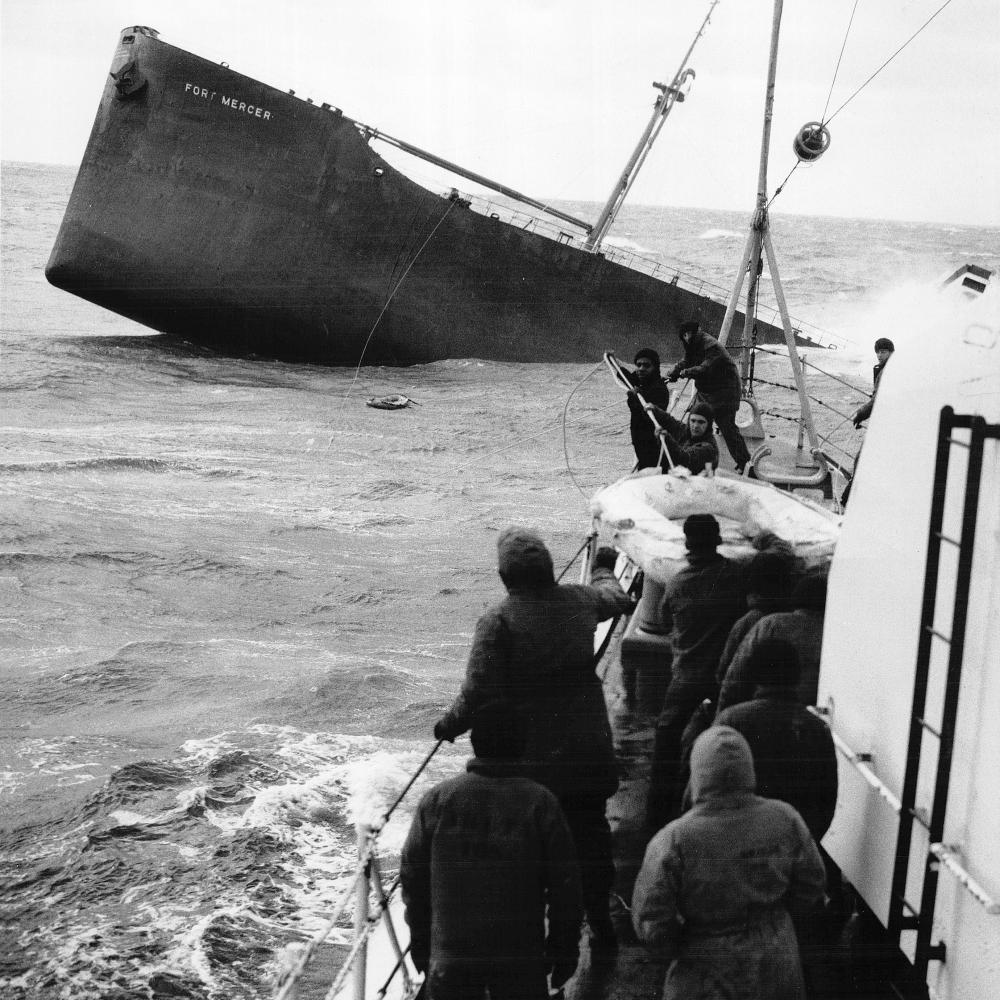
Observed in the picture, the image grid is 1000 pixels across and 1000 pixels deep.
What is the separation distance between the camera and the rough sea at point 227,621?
745 cm

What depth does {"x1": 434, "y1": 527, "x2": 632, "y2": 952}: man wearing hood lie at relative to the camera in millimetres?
4023

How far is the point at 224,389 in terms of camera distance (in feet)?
93.4

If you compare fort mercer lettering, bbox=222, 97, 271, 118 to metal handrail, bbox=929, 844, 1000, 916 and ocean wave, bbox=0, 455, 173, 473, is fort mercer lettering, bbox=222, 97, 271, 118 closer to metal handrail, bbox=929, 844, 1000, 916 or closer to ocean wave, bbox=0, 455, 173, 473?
ocean wave, bbox=0, 455, 173, 473

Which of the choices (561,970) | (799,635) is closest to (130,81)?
(799,635)

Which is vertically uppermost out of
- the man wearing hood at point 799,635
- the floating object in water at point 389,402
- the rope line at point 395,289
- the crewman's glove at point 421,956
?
the rope line at point 395,289

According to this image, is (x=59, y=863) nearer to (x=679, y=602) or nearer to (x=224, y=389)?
(x=679, y=602)

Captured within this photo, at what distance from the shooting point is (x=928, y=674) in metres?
3.52

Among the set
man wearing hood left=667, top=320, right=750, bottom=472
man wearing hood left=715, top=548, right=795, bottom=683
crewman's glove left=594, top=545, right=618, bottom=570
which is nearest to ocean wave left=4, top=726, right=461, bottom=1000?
crewman's glove left=594, top=545, right=618, bottom=570

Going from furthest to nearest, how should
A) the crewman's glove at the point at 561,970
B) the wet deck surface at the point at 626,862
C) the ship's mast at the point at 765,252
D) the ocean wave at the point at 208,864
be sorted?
the ship's mast at the point at 765,252 → the ocean wave at the point at 208,864 → the wet deck surface at the point at 626,862 → the crewman's glove at the point at 561,970

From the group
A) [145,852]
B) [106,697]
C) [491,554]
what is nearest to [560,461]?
[491,554]

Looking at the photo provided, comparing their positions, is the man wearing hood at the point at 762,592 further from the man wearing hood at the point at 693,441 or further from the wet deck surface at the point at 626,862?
the man wearing hood at the point at 693,441

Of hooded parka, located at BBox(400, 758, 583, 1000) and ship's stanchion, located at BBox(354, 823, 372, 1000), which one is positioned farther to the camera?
ship's stanchion, located at BBox(354, 823, 372, 1000)

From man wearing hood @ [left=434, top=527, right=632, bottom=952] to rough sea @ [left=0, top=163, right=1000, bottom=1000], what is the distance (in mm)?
1779

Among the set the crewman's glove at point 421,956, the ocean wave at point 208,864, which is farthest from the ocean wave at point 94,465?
the crewman's glove at point 421,956
